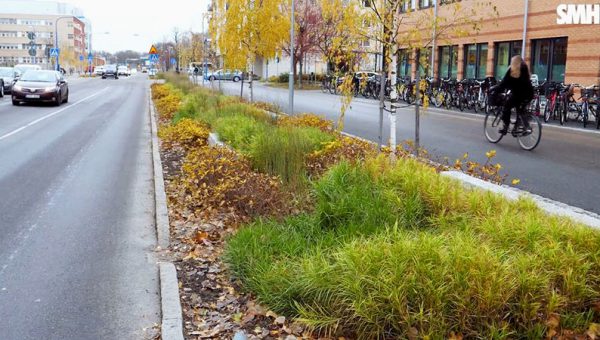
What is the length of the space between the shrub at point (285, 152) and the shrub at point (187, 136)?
139 inches

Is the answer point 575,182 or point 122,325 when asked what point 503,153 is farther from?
point 122,325

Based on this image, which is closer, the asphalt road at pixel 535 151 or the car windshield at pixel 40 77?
the asphalt road at pixel 535 151

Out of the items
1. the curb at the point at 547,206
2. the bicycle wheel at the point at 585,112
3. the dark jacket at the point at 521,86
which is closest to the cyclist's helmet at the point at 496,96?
the dark jacket at the point at 521,86

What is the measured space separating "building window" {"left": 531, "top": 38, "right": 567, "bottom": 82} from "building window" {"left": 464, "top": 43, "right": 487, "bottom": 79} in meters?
3.90

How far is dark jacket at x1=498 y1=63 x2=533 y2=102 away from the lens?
11.8 meters

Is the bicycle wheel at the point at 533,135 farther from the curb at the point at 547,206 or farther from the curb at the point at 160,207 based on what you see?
the curb at the point at 160,207

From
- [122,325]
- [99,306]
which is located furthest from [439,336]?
[99,306]

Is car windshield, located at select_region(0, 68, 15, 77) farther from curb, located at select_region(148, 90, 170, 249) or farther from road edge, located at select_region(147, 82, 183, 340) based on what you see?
road edge, located at select_region(147, 82, 183, 340)

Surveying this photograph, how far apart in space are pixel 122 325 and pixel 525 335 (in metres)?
2.68

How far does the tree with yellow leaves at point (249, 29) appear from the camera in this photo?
766 inches

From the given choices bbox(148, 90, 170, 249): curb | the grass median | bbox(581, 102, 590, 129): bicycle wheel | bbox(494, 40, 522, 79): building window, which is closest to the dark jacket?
bbox(581, 102, 590, 129): bicycle wheel

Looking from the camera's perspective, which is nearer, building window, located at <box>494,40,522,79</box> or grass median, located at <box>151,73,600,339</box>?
grass median, located at <box>151,73,600,339</box>

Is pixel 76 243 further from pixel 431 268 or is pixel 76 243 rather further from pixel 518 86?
pixel 518 86

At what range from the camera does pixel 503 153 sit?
1155cm
